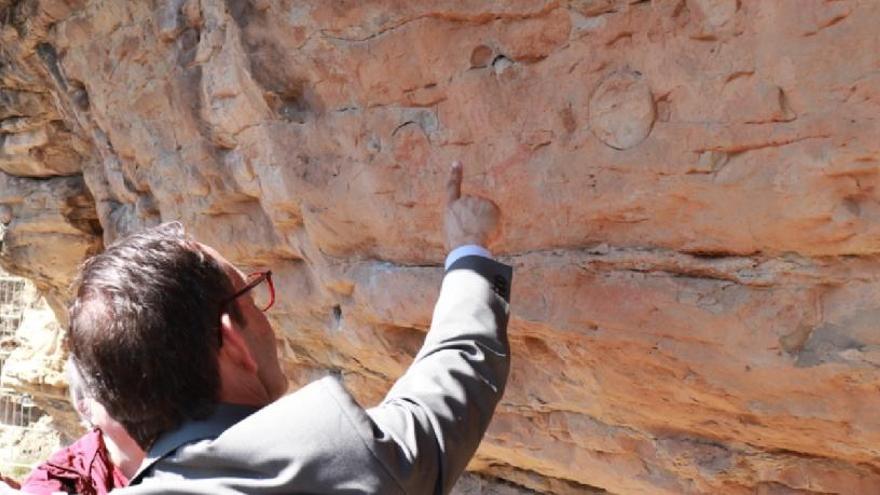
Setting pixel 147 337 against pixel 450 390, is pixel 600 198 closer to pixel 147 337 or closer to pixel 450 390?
pixel 450 390

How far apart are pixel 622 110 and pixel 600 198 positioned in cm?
18

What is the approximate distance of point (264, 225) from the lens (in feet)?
10.8

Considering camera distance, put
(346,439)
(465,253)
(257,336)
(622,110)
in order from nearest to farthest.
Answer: (346,439) → (257,336) → (465,253) → (622,110)

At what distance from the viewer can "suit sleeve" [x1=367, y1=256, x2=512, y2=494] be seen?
1.25m

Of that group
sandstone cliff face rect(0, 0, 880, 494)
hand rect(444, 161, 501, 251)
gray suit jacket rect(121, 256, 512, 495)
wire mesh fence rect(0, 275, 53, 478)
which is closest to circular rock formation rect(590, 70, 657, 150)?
sandstone cliff face rect(0, 0, 880, 494)

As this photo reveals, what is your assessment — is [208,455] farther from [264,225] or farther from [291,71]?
[264,225]

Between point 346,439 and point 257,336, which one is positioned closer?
point 346,439

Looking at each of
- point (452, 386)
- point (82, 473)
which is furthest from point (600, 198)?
point (82, 473)

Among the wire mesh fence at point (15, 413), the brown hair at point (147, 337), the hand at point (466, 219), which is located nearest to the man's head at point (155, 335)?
the brown hair at point (147, 337)

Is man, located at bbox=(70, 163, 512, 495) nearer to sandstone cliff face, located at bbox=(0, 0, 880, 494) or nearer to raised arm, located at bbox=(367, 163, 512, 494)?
raised arm, located at bbox=(367, 163, 512, 494)

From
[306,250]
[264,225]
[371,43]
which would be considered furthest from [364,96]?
[264,225]

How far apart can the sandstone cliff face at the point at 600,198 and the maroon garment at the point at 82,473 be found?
106 centimetres

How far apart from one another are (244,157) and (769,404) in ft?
5.38

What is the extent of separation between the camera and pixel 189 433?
1.21 meters
